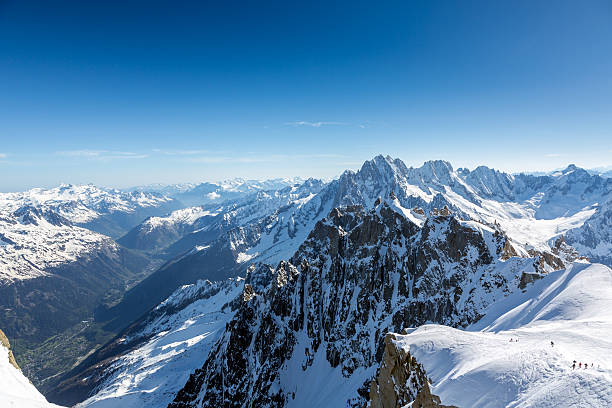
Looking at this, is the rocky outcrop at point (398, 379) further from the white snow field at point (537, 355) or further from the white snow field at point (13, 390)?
the white snow field at point (13, 390)

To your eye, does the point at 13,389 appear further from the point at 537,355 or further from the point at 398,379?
the point at 537,355

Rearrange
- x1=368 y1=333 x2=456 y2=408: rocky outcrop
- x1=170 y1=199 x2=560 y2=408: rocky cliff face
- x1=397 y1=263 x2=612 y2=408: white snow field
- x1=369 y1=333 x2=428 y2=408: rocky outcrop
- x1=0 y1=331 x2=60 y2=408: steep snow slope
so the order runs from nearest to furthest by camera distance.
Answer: x1=397 y1=263 x2=612 y2=408: white snow field, x1=368 y1=333 x2=456 y2=408: rocky outcrop, x1=369 y1=333 x2=428 y2=408: rocky outcrop, x1=0 y1=331 x2=60 y2=408: steep snow slope, x1=170 y1=199 x2=560 y2=408: rocky cliff face

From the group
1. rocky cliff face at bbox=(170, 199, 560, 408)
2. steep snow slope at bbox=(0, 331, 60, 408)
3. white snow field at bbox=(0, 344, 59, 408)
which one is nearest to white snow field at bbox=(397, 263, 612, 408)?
rocky cliff face at bbox=(170, 199, 560, 408)

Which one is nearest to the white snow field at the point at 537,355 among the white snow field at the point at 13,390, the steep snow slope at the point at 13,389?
the white snow field at the point at 13,390

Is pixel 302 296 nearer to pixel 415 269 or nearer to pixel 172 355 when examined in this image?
pixel 415 269

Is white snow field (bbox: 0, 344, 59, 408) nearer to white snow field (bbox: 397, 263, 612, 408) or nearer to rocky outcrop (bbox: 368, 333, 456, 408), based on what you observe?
rocky outcrop (bbox: 368, 333, 456, 408)

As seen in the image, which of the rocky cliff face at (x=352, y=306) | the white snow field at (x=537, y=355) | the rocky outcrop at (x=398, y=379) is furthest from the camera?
the rocky cliff face at (x=352, y=306)

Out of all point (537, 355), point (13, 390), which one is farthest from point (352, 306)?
point (13, 390)

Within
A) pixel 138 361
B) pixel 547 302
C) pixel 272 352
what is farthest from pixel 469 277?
pixel 138 361
